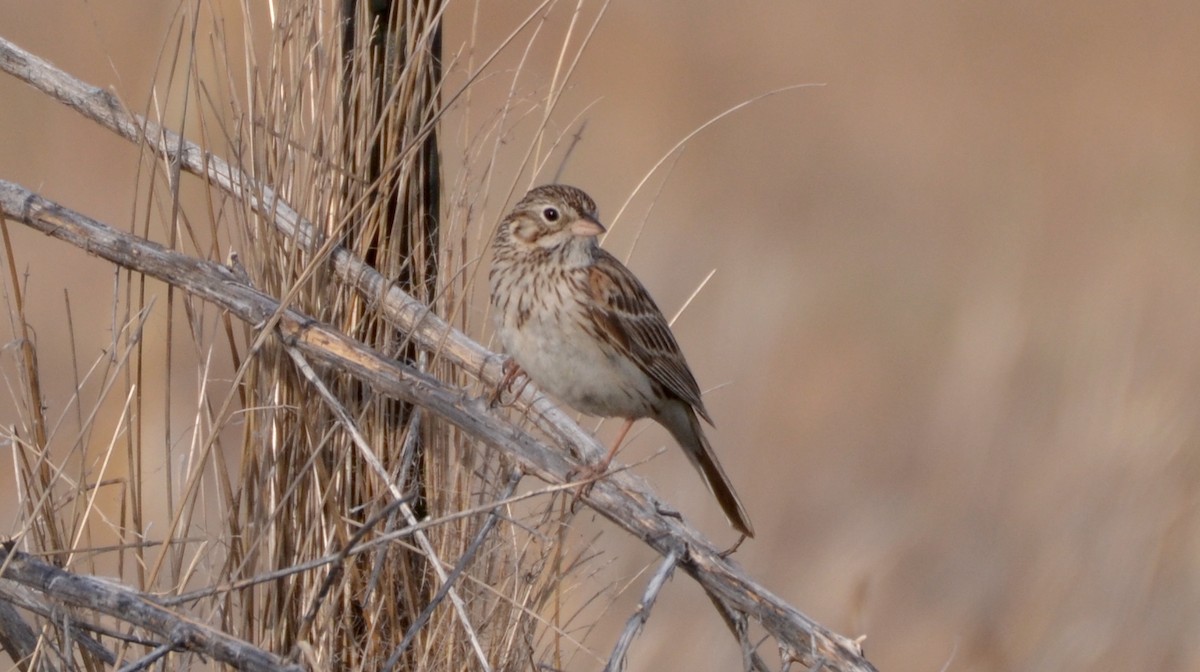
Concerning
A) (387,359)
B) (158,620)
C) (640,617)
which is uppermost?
(387,359)

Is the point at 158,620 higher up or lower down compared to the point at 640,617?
lower down

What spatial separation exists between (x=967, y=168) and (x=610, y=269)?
8.49 m

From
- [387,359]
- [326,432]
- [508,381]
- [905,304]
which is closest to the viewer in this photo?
[387,359]

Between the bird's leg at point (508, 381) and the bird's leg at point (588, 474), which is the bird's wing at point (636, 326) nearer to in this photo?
the bird's leg at point (508, 381)

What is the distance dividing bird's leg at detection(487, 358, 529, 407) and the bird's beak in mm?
416

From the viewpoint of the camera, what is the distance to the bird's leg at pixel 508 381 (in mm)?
4090

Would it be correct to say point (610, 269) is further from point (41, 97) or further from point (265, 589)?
point (41, 97)

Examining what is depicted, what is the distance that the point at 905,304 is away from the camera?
11.3 m

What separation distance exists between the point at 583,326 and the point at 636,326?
0.22 meters

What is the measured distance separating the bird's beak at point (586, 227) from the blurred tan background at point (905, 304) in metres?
2.49

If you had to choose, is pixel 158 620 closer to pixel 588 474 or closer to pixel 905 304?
pixel 588 474

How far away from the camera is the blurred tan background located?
7.34 m

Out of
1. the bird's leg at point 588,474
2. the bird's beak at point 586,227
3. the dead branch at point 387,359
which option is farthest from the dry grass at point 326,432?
the bird's beak at point 586,227

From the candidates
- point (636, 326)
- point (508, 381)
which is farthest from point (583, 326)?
point (508, 381)
